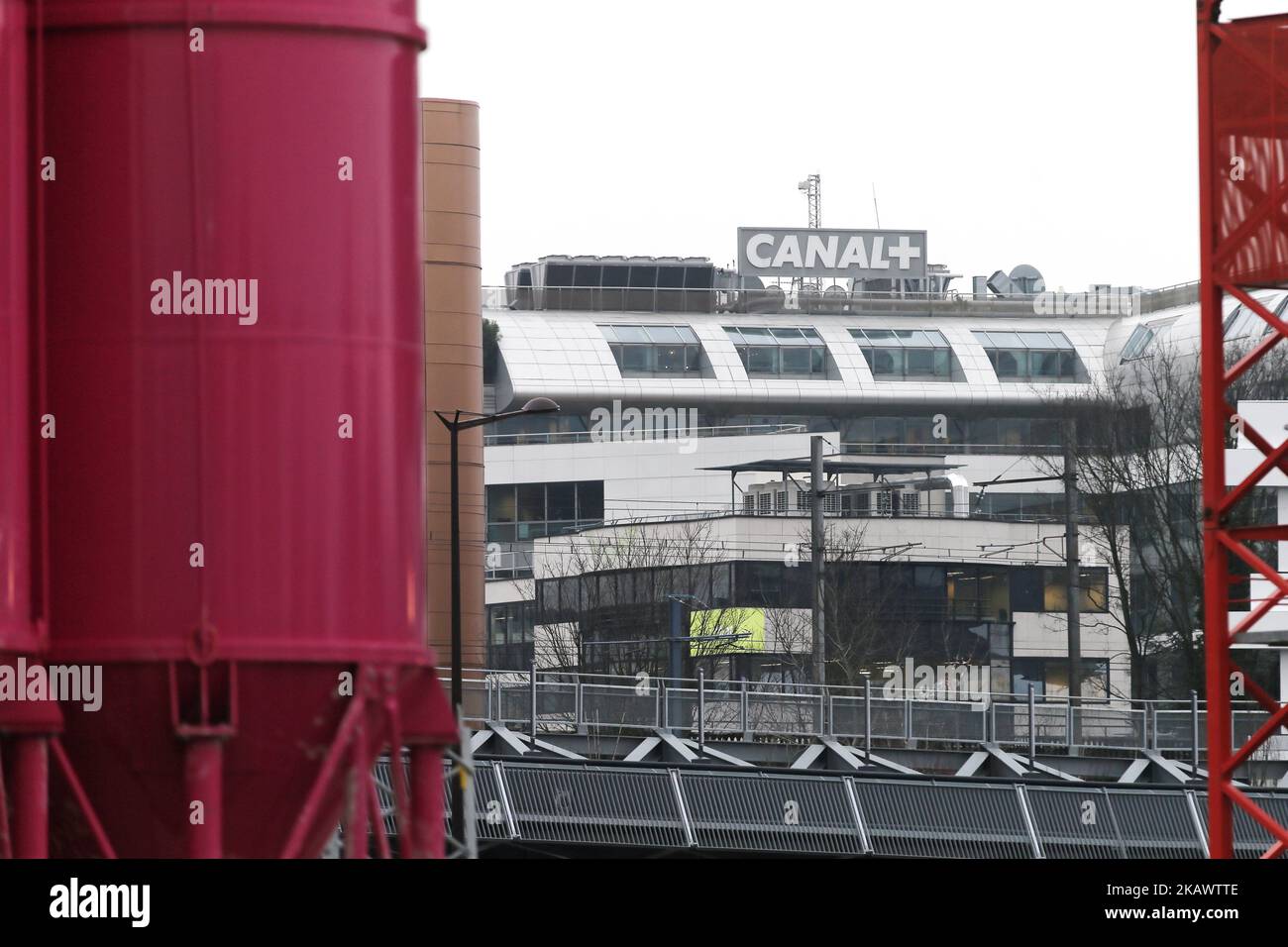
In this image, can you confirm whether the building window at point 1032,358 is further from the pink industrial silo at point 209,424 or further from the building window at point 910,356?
the pink industrial silo at point 209,424

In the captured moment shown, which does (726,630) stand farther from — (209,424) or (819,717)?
(209,424)

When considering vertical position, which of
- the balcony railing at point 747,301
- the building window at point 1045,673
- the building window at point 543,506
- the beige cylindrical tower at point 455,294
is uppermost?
the balcony railing at point 747,301

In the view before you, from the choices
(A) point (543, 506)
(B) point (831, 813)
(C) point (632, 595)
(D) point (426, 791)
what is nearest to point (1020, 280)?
(A) point (543, 506)

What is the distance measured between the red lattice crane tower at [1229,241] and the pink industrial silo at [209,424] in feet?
36.1

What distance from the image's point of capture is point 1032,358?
123375 millimetres

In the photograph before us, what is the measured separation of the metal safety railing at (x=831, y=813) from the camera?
35.1m

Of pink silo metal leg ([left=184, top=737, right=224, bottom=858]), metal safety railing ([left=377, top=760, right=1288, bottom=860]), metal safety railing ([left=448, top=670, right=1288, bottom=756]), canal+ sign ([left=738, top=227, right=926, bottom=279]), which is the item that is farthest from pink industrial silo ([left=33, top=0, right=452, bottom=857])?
canal+ sign ([left=738, top=227, right=926, bottom=279])

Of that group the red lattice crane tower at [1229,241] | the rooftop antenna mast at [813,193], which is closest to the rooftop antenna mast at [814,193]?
the rooftop antenna mast at [813,193]

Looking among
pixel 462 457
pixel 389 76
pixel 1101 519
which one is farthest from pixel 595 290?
pixel 389 76

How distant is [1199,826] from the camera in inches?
1489

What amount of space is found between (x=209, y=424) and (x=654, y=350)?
107459 mm

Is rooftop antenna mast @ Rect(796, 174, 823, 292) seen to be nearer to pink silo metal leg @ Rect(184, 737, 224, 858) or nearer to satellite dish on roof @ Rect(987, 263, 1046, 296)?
satellite dish on roof @ Rect(987, 263, 1046, 296)

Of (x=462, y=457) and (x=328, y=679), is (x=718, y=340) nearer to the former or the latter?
(x=462, y=457)

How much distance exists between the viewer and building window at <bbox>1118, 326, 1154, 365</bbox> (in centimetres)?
11669
